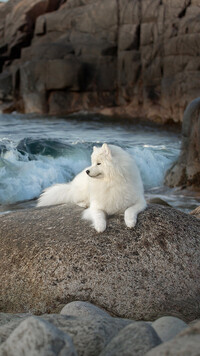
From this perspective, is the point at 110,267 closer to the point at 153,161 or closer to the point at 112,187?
the point at 112,187

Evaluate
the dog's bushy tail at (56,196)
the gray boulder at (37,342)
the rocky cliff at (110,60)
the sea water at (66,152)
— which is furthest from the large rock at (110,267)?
the rocky cliff at (110,60)

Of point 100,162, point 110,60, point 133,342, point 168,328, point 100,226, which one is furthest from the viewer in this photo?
point 110,60

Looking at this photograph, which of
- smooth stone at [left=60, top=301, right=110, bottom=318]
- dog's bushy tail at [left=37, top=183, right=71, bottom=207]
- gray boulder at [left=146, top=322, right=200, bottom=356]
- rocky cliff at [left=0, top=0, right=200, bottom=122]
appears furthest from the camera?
rocky cliff at [left=0, top=0, right=200, bottom=122]

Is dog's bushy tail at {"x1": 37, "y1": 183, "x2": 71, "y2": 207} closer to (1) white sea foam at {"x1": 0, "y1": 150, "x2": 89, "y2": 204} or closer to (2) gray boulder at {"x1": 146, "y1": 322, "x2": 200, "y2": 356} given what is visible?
(2) gray boulder at {"x1": 146, "y1": 322, "x2": 200, "y2": 356}

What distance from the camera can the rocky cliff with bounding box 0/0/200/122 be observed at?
25.5m

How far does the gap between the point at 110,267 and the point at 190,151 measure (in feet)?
25.5

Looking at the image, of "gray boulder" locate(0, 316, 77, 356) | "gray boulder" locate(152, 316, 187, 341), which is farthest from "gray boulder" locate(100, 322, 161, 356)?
"gray boulder" locate(152, 316, 187, 341)

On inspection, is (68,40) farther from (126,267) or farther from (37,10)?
(126,267)

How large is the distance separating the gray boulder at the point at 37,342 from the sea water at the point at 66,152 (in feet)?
26.7

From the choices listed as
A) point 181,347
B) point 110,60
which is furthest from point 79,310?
point 110,60

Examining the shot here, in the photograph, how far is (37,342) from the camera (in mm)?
2670

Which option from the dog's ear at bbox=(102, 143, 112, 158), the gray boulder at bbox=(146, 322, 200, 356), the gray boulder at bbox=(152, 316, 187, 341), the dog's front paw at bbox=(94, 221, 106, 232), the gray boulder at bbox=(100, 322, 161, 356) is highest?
the dog's ear at bbox=(102, 143, 112, 158)

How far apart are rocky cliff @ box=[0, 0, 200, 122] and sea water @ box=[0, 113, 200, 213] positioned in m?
1.83

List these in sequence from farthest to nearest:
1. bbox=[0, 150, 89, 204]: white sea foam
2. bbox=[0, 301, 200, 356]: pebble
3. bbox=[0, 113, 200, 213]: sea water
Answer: bbox=[0, 150, 89, 204]: white sea foam → bbox=[0, 113, 200, 213]: sea water → bbox=[0, 301, 200, 356]: pebble
